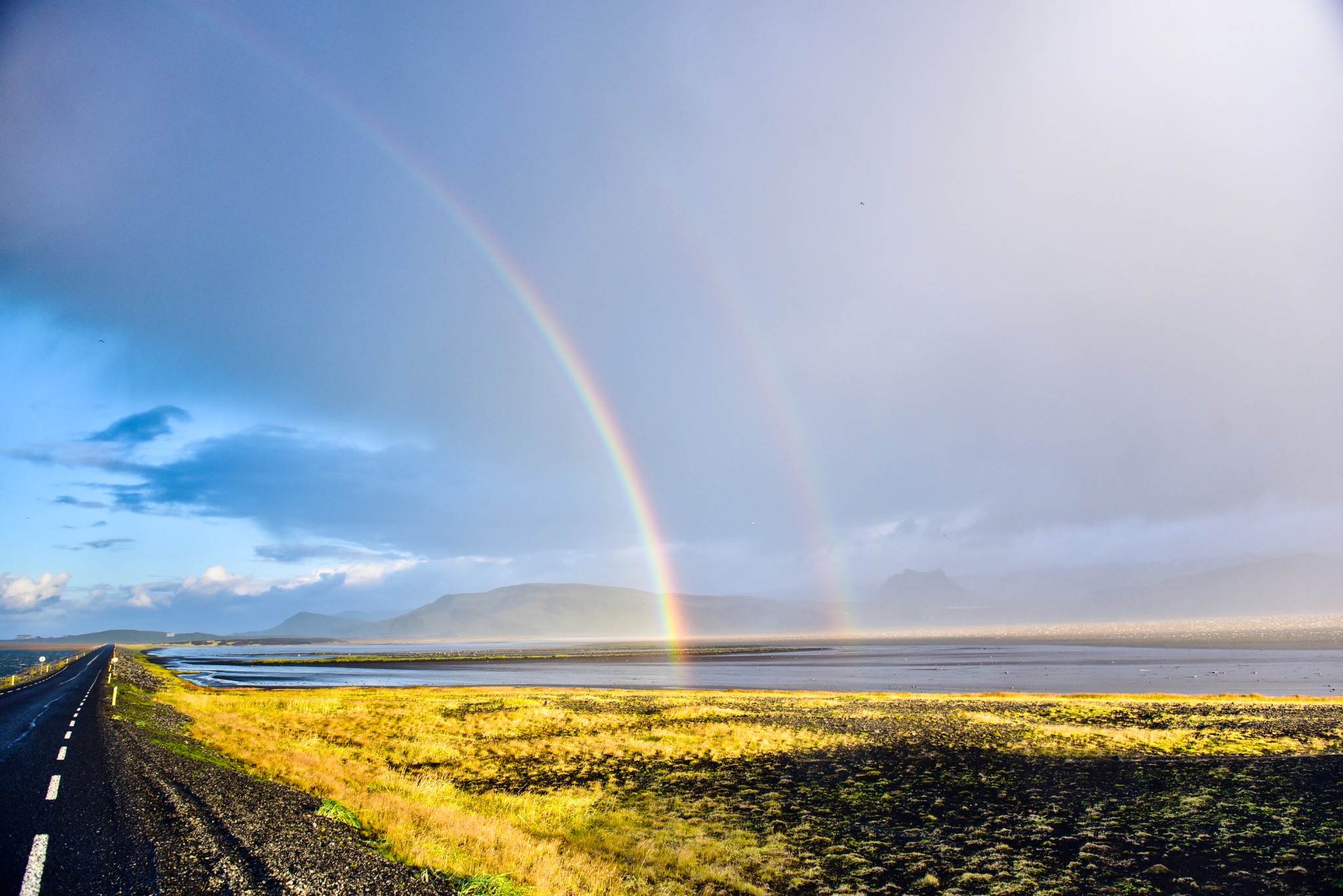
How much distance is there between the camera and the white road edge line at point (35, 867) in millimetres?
9742

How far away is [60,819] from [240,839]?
13.8 feet

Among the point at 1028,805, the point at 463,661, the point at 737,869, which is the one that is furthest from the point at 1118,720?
the point at 463,661

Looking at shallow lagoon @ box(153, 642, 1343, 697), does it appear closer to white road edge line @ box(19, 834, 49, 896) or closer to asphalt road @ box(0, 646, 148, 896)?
asphalt road @ box(0, 646, 148, 896)

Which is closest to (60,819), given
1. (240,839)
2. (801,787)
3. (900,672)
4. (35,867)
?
(35,867)

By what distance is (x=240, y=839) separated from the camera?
1284 cm

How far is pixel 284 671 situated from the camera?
113125 mm

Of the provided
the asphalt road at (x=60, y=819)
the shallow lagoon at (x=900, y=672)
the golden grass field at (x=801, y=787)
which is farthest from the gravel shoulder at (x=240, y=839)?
the shallow lagoon at (x=900, y=672)

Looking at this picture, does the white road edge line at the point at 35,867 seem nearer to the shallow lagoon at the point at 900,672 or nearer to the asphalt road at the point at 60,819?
the asphalt road at the point at 60,819

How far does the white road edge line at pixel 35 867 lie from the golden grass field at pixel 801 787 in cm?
581

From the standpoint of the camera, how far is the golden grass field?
15617 millimetres

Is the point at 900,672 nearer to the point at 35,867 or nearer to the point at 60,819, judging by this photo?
the point at 60,819

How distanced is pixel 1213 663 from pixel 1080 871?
97.3 m

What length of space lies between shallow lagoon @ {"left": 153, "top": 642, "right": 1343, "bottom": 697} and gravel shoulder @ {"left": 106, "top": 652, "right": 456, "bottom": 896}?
183 ft

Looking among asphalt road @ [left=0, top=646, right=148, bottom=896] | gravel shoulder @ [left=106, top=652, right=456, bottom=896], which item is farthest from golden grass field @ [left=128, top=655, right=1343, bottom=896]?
asphalt road @ [left=0, top=646, right=148, bottom=896]
